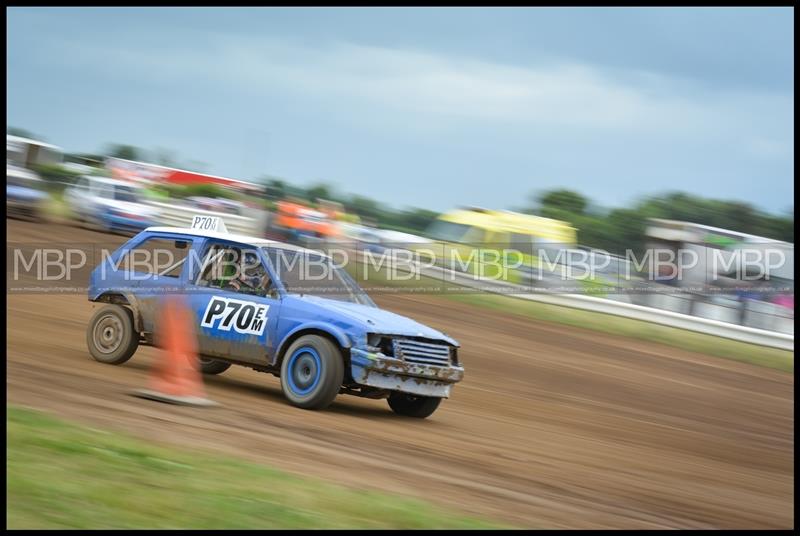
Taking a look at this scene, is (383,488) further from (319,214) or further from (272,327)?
(319,214)

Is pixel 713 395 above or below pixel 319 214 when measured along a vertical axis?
below

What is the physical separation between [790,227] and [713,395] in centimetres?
2792

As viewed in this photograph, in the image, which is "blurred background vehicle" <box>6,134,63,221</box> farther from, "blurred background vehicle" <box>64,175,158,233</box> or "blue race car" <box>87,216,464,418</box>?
"blue race car" <box>87,216,464,418</box>

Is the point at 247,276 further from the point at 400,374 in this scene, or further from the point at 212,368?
the point at 400,374

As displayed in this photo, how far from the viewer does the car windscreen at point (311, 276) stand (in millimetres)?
9805

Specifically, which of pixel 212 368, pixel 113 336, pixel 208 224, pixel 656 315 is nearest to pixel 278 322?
pixel 208 224

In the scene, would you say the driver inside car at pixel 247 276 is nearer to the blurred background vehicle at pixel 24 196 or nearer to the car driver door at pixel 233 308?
the car driver door at pixel 233 308

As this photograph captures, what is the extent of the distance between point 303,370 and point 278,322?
0.48 meters

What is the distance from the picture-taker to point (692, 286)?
2008 centimetres

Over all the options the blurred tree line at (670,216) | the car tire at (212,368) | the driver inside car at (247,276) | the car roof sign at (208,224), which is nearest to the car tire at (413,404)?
the driver inside car at (247,276)

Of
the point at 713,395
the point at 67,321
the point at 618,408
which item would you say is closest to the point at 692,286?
the point at 713,395

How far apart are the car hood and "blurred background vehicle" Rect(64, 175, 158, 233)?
16.5 metres

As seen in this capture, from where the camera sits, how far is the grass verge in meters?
5.14

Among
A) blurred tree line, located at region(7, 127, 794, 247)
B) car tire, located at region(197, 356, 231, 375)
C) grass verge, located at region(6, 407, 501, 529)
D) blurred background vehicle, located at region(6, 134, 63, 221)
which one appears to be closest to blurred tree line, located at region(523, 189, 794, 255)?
blurred tree line, located at region(7, 127, 794, 247)
